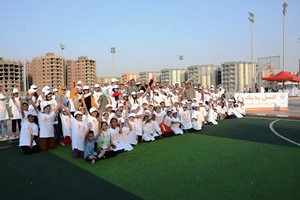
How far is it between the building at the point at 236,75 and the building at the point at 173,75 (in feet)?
44.7

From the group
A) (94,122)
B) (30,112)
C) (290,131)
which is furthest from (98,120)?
(290,131)

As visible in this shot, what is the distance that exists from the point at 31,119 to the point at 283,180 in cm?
670

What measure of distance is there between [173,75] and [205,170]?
228 feet

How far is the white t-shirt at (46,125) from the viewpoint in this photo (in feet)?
26.9

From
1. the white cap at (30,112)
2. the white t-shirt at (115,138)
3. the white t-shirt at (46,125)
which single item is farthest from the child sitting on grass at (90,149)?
the white cap at (30,112)

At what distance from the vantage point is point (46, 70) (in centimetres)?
5197

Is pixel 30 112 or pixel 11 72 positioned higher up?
pixel 11 72

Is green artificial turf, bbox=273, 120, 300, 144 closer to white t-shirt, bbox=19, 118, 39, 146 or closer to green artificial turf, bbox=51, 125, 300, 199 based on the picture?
green artificial turf, bbox=51, 125, 300, 199

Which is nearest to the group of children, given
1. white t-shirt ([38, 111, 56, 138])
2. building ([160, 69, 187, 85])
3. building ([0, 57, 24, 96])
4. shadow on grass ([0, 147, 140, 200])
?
white t-shirt ([38, 111, 56, 138])

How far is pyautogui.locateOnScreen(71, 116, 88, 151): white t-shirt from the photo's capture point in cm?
730

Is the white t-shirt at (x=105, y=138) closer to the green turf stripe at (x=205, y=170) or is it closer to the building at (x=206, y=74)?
the green turf stripe at (x=205, y=170)

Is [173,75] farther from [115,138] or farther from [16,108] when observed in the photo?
[115,138]

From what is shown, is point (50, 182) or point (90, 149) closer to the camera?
point (50, 182)

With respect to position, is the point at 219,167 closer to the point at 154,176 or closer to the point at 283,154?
the point at 154,176
